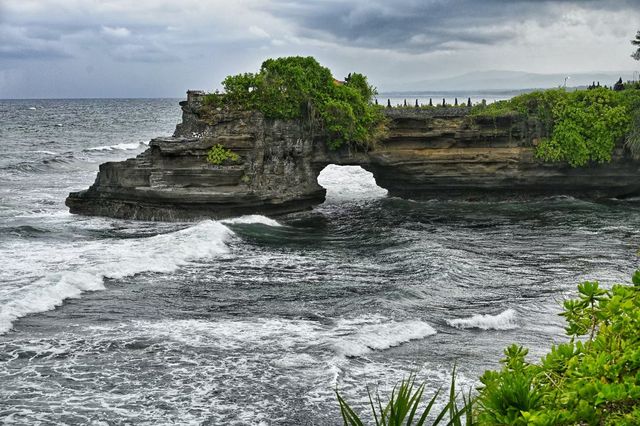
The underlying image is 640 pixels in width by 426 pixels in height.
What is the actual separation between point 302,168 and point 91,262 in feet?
36.4

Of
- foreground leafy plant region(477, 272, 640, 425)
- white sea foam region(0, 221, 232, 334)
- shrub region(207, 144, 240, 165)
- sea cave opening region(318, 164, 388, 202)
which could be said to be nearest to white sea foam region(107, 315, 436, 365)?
white sea foam region(0, 221, 232, 334)

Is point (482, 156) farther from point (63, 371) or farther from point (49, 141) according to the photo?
point (49, 141)

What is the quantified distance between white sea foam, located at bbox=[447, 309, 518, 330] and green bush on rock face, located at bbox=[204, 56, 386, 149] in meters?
14.7

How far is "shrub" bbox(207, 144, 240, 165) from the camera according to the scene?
26797 millimetres

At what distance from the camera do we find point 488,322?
15.2 m

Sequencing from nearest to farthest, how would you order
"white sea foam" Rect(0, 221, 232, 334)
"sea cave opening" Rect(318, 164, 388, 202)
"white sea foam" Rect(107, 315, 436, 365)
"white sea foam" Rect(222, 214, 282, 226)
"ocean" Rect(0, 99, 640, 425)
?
"ocean" Rect(0, 99, 640, 425) → "white sea foam" Rect(107, 315, 436, 365) → "white sea foam" Rect(0, 221, 232, 334) → "white sea foam" Rect(222, 214, 282, 226) → "sea cave opening" Rect(318, 164, 388, 202)

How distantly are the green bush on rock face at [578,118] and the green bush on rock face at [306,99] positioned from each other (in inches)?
205

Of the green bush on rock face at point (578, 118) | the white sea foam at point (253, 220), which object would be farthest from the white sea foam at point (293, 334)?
the green bush on rock face at point (578, 118)

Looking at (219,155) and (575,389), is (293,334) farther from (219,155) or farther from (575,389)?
(219,155)

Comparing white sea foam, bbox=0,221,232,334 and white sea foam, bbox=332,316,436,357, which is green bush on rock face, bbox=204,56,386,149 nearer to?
white sea foam, bbox=0,221,232,334

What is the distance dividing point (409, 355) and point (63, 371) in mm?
6171

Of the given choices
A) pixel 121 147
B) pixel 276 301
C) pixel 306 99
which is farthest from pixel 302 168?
pixel 121 147

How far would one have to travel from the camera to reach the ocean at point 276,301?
1166cm

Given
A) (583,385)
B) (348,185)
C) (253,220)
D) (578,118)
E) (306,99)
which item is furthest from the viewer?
(348,185)
